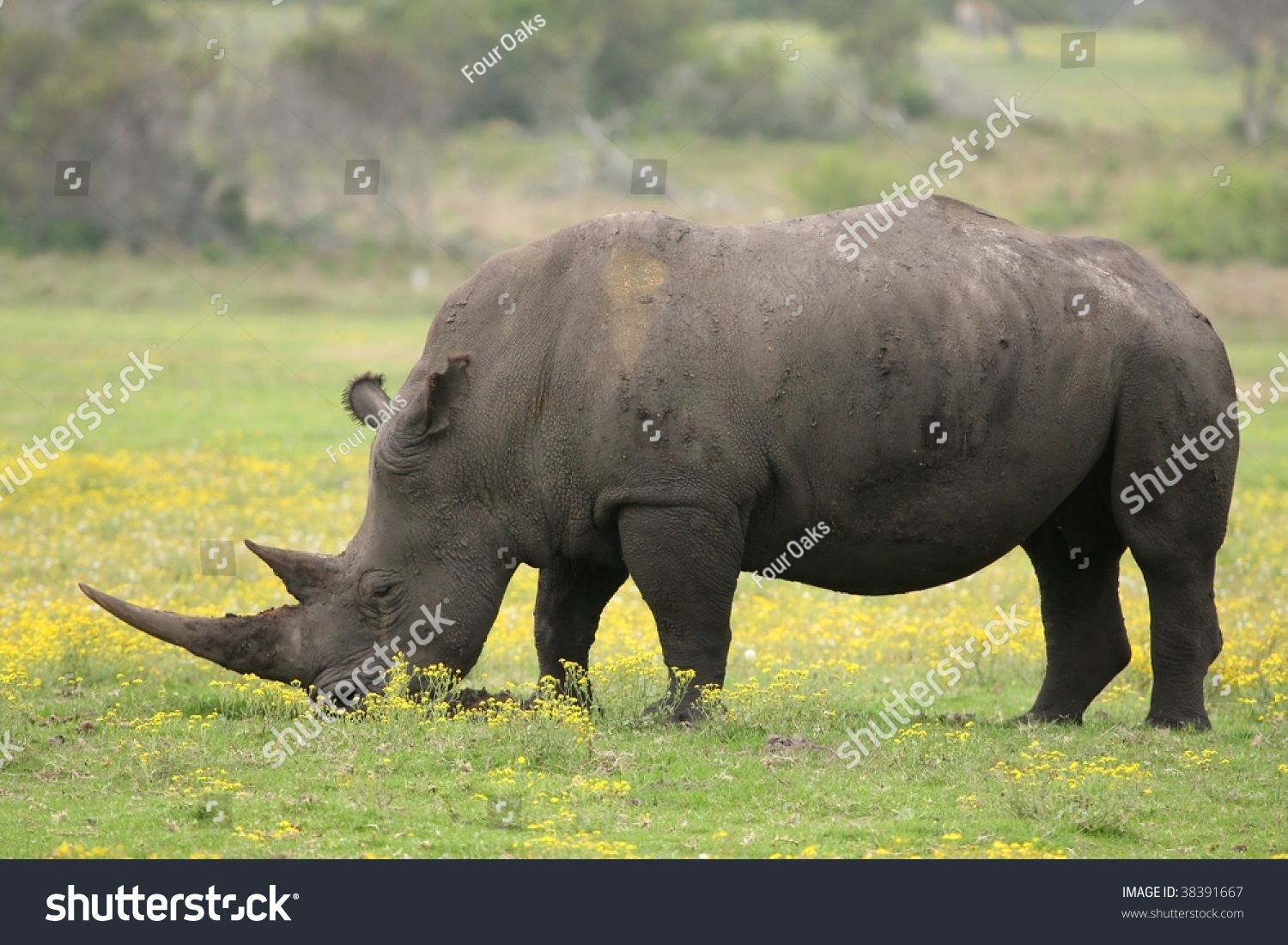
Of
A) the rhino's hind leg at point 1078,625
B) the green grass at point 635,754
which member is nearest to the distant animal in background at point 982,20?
the green grass at point 635,754

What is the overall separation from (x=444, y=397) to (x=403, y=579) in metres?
1.05

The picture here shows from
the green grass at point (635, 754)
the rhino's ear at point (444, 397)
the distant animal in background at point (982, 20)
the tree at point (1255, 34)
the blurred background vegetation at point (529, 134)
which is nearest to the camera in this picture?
the green grass at point (635, 754)

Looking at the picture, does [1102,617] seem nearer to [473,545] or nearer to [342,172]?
[473,545]

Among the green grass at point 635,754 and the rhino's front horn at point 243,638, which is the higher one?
the rhino's front horn at point 243,638

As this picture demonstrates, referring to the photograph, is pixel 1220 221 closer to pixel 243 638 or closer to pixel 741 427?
pixel 741 427

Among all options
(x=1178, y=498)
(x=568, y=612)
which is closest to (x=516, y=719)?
(x=568, y=612)

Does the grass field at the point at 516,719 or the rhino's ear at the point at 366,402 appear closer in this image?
the grass field at the point at 516,719

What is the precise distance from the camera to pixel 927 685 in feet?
40.5

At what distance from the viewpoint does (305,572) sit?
10094mm

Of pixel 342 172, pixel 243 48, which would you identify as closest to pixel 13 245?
pixel 342 172

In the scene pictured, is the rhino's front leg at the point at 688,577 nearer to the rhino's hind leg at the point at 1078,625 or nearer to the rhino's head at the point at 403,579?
the rhino's head at the point at 403,579

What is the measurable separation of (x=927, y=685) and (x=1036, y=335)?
3167 millimetres

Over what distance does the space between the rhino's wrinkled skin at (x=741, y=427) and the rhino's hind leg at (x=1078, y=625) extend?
69cm

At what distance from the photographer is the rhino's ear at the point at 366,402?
1062cm
